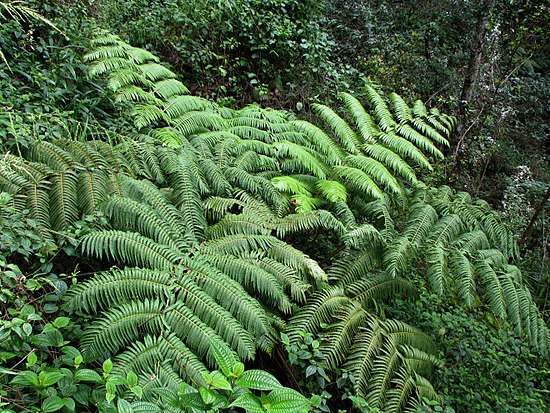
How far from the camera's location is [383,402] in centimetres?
234

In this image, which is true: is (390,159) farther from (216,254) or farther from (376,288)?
(216,254)

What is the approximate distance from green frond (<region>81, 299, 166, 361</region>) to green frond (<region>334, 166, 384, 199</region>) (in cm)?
170

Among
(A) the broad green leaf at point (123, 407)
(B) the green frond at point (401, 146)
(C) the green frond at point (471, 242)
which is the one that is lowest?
(A) the broad green leaf at point (123, 407)

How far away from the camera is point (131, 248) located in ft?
7.32

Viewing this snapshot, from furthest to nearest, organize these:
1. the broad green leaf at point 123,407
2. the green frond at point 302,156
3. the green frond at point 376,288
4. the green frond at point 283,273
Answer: the green frond at point 302,156
the green frond at point 376,288
the green frond at point 283,273
the broad green leaf at point 123,407

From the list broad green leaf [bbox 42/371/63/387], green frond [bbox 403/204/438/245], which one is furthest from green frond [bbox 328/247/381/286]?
broad green leaf [bbox 42/371/63/387]

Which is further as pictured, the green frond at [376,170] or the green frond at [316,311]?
the green frond at [376,170]

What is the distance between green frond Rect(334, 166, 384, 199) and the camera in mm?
3174

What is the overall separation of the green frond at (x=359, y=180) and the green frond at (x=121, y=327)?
67.1 inches

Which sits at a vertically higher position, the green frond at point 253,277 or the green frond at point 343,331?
the green frond at point 253,277

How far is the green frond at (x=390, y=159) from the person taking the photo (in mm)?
3402

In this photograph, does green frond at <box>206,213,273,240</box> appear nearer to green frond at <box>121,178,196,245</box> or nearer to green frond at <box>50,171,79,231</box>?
green frond at <box>121,178,196,245</box>

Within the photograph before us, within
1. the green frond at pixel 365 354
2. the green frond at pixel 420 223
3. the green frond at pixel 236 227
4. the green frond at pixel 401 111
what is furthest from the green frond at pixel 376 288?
the green frond at pixel 401 111

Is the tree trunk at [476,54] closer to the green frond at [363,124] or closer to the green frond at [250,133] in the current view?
the green frond at [363,124]
